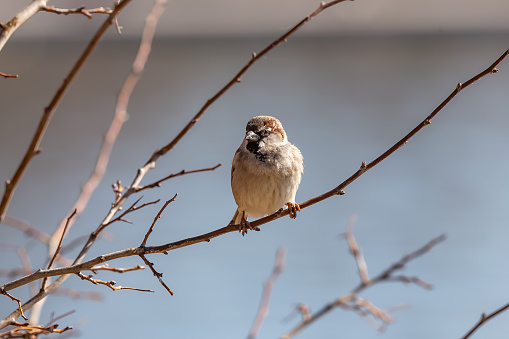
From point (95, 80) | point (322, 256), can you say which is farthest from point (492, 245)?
point (95, 80)

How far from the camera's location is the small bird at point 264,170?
2875mm

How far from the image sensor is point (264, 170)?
2877 millimetres

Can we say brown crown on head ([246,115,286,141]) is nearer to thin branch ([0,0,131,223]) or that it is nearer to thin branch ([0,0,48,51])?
thin branch ([0,0,48,51])

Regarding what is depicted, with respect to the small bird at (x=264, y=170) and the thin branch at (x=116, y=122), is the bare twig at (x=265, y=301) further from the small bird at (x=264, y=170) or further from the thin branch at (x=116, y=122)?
the thin branch at (x=116, y=122)

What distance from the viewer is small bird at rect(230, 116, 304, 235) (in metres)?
2.88

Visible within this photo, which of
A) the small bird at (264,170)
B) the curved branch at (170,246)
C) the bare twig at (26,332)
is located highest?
the small bird at (264,170)

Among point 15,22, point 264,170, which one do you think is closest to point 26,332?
point 15,22

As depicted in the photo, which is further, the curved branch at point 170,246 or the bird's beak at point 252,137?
the bird's beak at point 252,137

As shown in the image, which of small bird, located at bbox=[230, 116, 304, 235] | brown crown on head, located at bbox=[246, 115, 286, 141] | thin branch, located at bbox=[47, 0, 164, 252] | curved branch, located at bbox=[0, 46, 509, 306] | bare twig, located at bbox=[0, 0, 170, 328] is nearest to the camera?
curved branch, located at bbox=[0, 46, 509, 306]

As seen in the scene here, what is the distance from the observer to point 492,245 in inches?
221

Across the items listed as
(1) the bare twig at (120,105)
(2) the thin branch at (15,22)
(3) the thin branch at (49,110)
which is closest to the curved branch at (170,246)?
(1) the bare twig at (120,105)

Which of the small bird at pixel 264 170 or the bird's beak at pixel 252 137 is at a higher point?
the bird's beak at pixel 252 137

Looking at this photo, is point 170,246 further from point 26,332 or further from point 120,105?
point 120,105

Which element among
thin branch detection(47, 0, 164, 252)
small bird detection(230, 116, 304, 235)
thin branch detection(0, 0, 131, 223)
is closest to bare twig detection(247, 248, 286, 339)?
small bird detection(230, 116, 304, 235)
